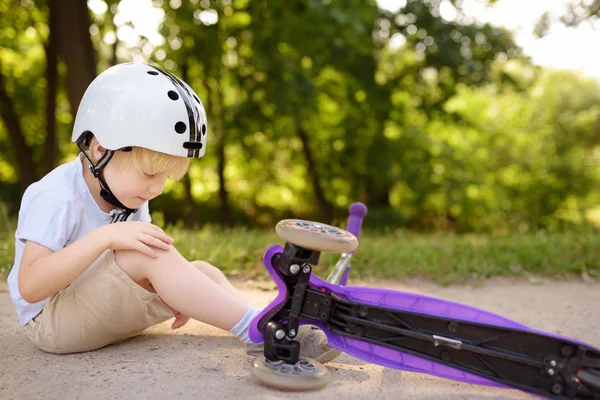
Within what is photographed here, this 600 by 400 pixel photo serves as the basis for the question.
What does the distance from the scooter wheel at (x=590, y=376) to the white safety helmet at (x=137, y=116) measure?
1.62 meters

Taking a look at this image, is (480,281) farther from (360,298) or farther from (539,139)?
(539,139)

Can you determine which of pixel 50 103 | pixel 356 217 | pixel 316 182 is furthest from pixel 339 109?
pixel 356 217

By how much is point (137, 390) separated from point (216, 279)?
671 mm

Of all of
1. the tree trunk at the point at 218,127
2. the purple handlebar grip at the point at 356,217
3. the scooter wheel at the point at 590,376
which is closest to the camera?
the scooter wheel at the point at 590,376

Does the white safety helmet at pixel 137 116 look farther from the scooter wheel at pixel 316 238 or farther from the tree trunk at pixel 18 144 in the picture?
the tree trunk at pixel 18 144

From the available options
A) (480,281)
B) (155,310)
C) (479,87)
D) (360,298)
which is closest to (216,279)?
(155,310)

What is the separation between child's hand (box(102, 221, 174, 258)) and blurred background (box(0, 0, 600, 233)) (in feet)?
14.0

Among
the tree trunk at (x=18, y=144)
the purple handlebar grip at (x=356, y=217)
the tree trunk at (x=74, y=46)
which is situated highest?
the tree trunk at (x=74, y=46)

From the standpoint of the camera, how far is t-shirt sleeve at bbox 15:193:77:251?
2166mm

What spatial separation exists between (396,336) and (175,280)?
83 cm

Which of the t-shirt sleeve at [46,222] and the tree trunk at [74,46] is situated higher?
the tree trunk at [74,46]

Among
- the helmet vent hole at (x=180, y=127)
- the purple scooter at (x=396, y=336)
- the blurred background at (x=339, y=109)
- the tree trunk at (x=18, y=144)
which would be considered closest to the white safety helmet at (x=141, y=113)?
the helmet vent hole at (x=180, y=127)

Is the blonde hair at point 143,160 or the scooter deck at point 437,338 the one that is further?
the blonde hair at point 143,160

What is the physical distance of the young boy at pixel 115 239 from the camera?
7.07 feet
